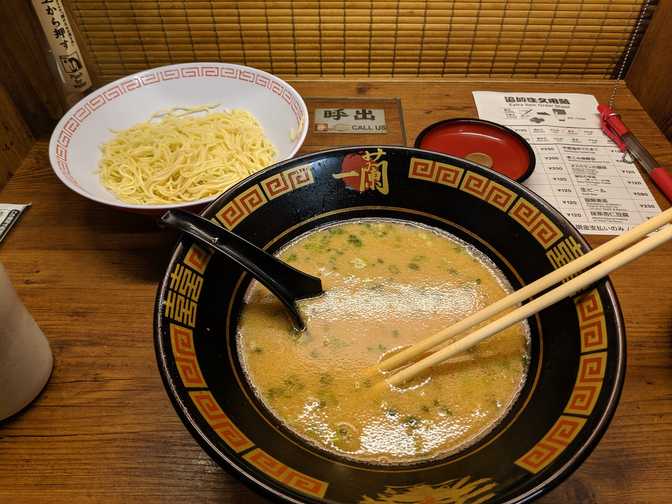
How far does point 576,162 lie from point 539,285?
0.98 m

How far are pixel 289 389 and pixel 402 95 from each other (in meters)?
1.37

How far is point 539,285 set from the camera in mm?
930

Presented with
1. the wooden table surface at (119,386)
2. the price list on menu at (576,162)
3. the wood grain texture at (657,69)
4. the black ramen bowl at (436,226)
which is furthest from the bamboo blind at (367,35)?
the black ramen bowl at (436,226)

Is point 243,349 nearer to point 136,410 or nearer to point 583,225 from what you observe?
point 136,410

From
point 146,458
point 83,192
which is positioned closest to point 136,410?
point 146,458

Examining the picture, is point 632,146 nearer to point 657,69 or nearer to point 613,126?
point 613,126

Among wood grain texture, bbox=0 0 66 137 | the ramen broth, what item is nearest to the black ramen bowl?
the ramen broth

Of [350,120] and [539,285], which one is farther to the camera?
[350,120]

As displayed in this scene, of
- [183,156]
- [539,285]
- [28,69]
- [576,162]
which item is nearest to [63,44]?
[28,69]

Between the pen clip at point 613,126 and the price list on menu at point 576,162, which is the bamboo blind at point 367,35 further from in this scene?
the pen clip at point 613,126

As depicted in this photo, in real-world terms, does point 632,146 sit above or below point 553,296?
below

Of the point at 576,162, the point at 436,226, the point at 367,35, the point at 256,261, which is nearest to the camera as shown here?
the point at 256,261

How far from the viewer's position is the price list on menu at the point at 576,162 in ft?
5.02

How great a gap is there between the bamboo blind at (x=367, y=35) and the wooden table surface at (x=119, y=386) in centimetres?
71
